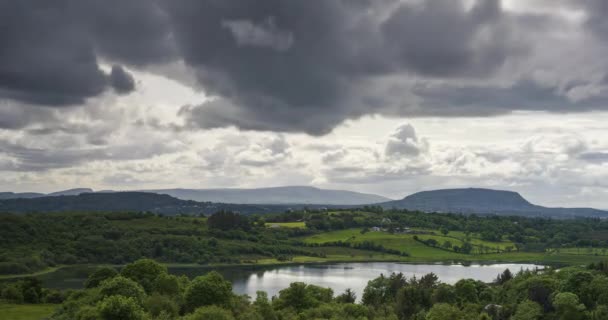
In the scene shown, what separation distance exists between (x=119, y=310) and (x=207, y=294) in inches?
547

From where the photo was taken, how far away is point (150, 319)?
180ft

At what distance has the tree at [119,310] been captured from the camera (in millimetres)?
52656

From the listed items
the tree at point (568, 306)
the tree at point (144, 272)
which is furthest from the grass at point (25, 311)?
the tree at point (568, 306)

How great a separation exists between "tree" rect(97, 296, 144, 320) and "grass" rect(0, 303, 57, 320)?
21564 mm

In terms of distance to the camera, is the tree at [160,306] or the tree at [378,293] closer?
the tree at [160,306]

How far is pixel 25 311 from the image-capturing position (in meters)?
80.7

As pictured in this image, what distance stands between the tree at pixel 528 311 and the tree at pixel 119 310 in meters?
43.8

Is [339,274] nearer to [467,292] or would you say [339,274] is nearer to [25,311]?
[467,292]

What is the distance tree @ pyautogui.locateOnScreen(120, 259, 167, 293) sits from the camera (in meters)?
73.9

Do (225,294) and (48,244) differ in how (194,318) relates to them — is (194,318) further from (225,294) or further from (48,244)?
(48,244)

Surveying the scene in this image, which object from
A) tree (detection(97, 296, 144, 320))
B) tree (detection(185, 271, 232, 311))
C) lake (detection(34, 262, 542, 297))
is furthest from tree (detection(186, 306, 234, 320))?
lake (detection(34, 262, 542, 297))

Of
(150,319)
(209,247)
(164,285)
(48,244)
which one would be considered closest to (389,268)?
(209,247)

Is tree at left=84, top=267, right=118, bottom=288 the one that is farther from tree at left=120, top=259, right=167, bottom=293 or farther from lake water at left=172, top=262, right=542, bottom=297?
lake water at left=172, top=262, right=542, bottom=297

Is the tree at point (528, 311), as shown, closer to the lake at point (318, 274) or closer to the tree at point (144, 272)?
the tree at point (144, 272)
